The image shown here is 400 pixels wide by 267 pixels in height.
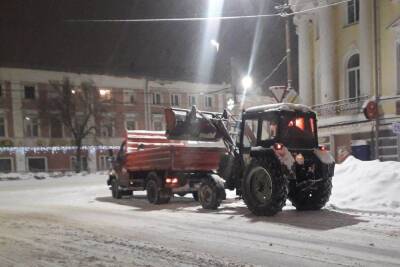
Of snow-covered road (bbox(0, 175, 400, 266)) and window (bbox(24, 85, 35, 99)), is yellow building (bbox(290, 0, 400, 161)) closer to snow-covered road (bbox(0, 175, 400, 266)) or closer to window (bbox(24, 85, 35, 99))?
snow-covered road (bbox(0, 175, 400, 266))

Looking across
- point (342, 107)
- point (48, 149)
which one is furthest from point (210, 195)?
point (48, 149)

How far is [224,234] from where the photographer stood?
852 cm

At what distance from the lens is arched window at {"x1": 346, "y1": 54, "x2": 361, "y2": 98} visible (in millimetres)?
22844

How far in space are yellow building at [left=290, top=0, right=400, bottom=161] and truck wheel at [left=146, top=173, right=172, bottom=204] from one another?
31.9 ft

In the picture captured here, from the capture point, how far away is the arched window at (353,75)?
22844mm

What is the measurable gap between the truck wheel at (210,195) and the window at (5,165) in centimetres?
3823

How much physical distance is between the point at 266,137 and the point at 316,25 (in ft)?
53.9

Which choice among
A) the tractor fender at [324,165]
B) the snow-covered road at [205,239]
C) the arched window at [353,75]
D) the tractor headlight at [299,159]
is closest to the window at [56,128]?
the arched window at [353,75]

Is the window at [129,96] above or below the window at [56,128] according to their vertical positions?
above

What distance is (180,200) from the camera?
15961 millimetres

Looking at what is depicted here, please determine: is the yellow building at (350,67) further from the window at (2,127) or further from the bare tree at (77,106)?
the window at (2,127)

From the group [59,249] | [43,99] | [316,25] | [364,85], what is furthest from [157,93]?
[59,249]

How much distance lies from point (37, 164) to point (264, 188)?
41.1 metres

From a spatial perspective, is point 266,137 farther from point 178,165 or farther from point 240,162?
point 178,165
